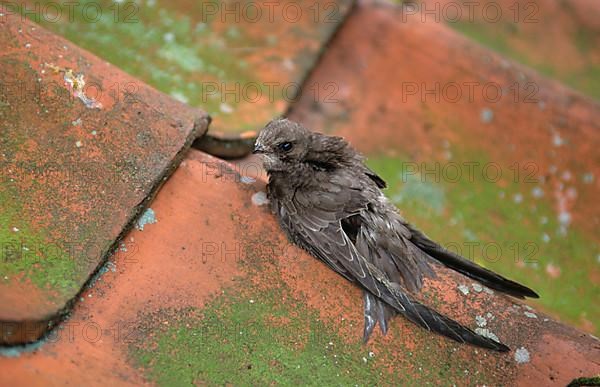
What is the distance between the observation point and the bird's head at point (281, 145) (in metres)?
2.93

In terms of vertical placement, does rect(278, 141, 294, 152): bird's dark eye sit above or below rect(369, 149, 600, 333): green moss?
above

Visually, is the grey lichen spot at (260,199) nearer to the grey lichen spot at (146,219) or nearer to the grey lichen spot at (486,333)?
the grey lichen spot at (146,219)

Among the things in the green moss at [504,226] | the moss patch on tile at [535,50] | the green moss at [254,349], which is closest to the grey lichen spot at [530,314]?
the green moss at [254,349]

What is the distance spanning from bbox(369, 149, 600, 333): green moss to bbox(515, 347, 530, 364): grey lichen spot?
3.61 ft

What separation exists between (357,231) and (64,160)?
115 cm

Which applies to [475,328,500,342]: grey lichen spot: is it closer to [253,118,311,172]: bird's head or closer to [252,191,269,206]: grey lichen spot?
[252,191,269,206]: grey lichen spot

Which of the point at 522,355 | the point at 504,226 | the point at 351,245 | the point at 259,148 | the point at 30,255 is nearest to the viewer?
the point at 30,255

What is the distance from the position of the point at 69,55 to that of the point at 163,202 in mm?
664

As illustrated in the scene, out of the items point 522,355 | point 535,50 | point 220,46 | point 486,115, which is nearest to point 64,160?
point 220,46

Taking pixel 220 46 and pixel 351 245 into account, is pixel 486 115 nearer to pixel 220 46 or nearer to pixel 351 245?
pixel 220 46

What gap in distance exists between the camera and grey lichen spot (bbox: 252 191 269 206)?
8.49 feet

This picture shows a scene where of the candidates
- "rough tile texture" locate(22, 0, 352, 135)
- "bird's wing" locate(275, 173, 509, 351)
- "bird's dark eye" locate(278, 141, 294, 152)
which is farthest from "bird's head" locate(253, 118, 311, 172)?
"rough tile texture" locate(22, 0, 352, 135)

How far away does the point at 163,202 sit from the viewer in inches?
96.4

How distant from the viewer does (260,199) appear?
261 centimetres
